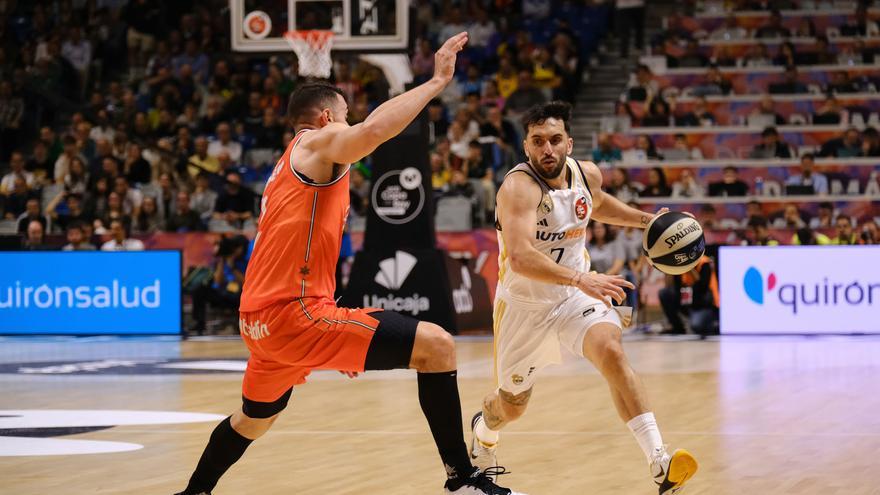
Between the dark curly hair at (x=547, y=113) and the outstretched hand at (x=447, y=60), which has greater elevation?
the outstretched hand at (x=447, y=60)

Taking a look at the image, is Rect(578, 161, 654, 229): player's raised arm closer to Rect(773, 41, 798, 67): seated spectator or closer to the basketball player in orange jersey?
the basketball player in orange jersey

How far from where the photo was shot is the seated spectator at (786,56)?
68.6 ft

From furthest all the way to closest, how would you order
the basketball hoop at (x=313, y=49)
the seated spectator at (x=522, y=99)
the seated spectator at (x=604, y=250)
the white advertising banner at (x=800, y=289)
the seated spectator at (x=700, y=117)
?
the seated spectator at (x=522, y=99)
the seated spectator at (x=700, y=117)
the seated spectator at (x=604, y=250)
the white advertising banner at (x=800, y=289)
the basketball hoop at (x=313, y=49)

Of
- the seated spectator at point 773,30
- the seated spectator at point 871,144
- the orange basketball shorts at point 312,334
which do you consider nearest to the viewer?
the orange basketball shorts at point 312,334

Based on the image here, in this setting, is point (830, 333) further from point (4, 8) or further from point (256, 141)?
point (4, 8)

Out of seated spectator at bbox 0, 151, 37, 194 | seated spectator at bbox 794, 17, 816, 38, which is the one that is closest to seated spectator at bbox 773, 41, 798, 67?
seated spectator at bbox 794, 17, 816, 38

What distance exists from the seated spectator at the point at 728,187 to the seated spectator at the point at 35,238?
30.4 ft

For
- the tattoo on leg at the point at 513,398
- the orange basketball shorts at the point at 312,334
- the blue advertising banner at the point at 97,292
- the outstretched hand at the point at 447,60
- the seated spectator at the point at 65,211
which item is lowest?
the blue advertising banner at the point at 97,292

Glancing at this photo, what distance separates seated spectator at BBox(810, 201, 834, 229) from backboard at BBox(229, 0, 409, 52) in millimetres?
6568

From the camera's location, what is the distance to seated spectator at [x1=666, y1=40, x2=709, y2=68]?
70.0 ft

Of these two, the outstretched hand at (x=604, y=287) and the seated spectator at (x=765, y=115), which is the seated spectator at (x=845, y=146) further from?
the outstretched hand at (x=604, y=287)

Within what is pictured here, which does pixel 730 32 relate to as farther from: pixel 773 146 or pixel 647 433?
A: pixel 647 433

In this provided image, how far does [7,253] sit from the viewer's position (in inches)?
645

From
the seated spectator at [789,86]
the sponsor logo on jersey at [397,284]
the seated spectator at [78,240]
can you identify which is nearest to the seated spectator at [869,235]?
the seated spectator at [789,86]
